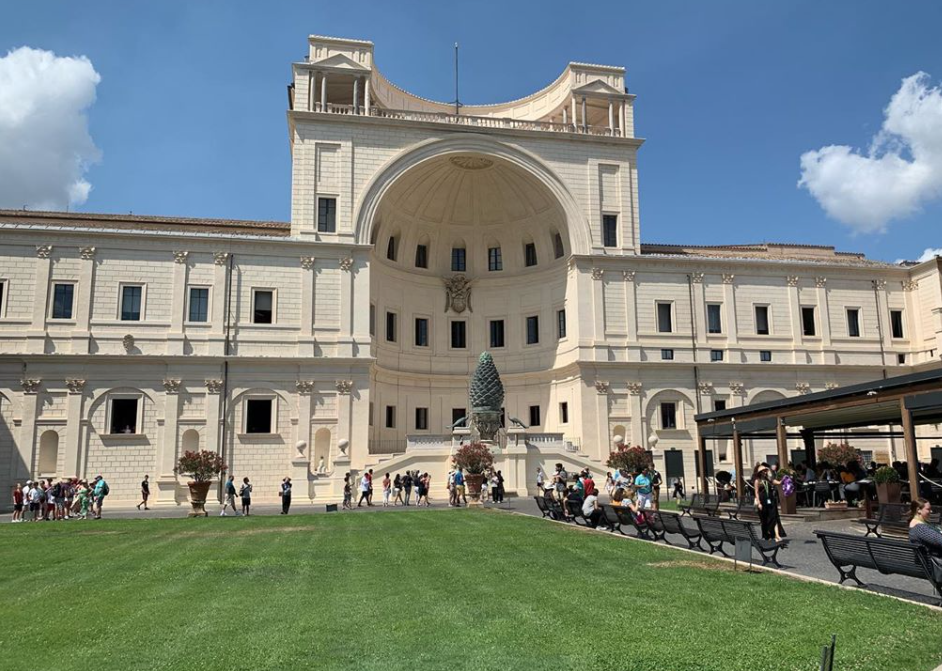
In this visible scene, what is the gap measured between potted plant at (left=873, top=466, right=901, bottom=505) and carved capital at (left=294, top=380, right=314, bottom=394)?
26.7 meters

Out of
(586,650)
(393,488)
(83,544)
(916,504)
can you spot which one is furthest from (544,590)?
(393,488)

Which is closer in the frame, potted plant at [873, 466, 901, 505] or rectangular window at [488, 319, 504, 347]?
potted plant at [873, 466, 901, 505]

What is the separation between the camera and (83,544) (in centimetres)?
1828

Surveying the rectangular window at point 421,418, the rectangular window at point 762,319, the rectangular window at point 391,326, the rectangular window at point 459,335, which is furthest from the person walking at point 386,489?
the rectangular window at point 762,319

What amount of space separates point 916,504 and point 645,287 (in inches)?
1297

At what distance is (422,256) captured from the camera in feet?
158

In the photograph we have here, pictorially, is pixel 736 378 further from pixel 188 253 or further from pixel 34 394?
pixel 34 394

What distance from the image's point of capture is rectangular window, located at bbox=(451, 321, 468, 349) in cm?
4803

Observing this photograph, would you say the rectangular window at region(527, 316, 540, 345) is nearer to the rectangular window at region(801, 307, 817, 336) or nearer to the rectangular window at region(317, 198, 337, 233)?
the rectangular window at region(317, 198, 337, 233)

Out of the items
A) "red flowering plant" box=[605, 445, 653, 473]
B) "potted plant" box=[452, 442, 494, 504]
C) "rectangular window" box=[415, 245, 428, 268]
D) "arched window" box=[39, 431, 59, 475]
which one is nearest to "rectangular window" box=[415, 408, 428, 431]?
"rectangular window" box=[415, 245, 428, 268]

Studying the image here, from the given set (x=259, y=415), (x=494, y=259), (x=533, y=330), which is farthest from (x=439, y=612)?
(x=494, y=259)

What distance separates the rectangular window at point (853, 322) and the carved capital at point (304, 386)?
32.8 metres

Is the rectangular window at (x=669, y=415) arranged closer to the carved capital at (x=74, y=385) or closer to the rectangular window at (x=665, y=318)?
the rectangular window at (x=665, y=318)

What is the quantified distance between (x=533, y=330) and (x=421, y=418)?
9006 mm
